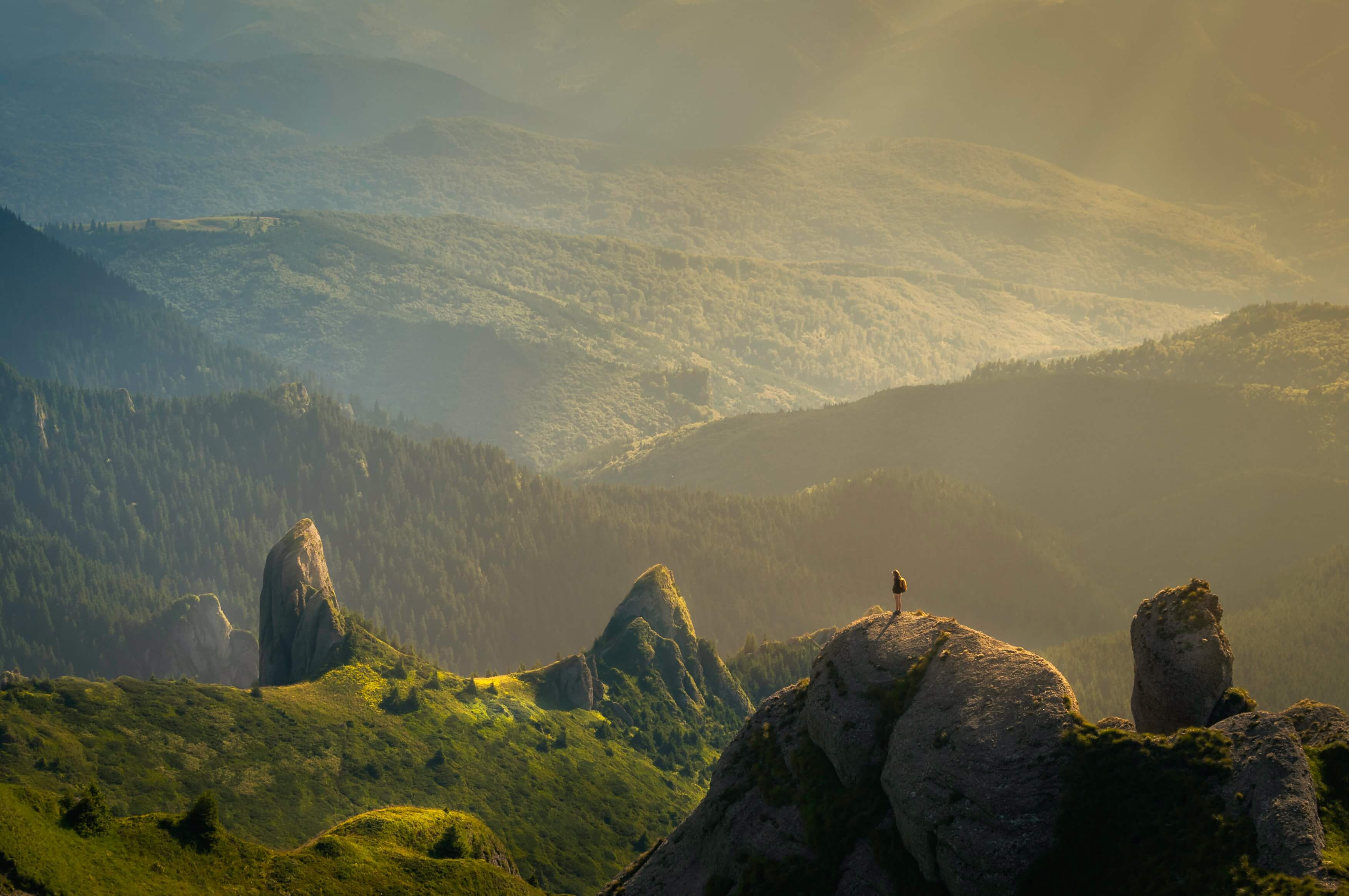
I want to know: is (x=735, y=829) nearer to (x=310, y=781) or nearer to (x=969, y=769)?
(x=969, y=769)

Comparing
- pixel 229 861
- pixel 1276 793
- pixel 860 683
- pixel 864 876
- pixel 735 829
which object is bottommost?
pixel 229 861

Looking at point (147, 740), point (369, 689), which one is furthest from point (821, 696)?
point (369, 689)

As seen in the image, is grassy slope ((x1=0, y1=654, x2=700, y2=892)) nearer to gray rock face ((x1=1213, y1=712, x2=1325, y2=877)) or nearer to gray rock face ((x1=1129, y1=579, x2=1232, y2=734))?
gray rock face ((x1=1129, y1=579, x2=1232, y2=734))

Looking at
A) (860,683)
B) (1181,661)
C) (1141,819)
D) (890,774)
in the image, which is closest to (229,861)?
(860,683)

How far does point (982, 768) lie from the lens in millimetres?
73188

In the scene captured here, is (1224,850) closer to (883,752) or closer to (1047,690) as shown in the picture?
(1047,690)

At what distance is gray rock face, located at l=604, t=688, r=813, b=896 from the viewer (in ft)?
282

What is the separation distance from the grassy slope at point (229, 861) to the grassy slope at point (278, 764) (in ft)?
109

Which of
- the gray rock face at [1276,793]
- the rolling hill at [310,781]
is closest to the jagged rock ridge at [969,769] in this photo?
the gray rock face at [1276,793]

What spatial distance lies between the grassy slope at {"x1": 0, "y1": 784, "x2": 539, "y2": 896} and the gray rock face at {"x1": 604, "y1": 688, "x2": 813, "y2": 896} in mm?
24386

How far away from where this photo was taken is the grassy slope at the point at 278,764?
15950 centimetres

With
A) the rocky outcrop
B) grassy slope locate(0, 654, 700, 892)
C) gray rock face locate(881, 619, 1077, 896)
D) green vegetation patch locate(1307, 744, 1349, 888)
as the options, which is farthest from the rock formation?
grassy slope locate(0, 654, 700, 892)

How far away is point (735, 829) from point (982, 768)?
2147 cm

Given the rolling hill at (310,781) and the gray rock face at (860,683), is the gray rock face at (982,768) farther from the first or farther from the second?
the rolling hill at (310,781)
